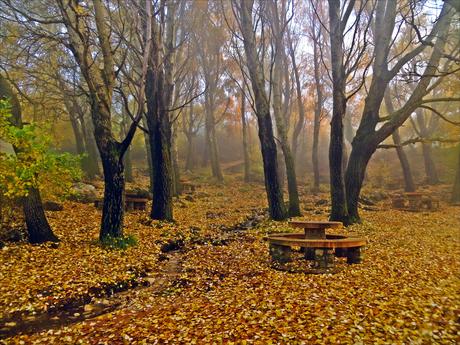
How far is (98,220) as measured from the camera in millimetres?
10914

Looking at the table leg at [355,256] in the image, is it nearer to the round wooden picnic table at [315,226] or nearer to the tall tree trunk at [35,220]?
the round wooden picnic table at [315,226]

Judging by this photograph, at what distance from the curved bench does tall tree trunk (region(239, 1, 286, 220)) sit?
4.40 meters

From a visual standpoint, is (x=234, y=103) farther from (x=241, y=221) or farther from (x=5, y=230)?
(x=5, y=230)

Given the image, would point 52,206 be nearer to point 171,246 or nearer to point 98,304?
point 171,246

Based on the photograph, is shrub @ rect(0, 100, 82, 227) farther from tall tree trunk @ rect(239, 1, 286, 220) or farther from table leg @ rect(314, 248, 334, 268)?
tall tree trunk @ rect(239, 1, 286, 220)

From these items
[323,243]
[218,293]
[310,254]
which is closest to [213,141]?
[310,254]

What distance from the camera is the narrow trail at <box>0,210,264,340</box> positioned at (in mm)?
4531

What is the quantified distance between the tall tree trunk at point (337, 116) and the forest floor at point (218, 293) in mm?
1038

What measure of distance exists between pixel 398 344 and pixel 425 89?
384 inches

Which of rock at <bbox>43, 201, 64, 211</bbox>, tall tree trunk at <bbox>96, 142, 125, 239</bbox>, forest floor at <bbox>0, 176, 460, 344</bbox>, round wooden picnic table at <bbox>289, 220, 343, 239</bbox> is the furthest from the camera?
rock at <bbox>43, 201, 64, 211</bbox>

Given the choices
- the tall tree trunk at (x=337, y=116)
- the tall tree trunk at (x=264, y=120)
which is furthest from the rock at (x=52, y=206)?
the tall tree trunk at (x=337, y=116)

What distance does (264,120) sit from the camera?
39.5 feet

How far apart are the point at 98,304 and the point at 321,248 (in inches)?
169

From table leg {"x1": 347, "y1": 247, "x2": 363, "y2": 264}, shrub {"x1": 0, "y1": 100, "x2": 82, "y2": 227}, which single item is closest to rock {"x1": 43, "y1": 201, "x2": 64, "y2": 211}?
shrub {"x1": 0, "y1": 100, "x2": 82, "y2": 227}
